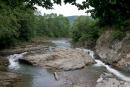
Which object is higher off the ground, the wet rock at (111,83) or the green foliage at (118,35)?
the green foliage at (118,35)

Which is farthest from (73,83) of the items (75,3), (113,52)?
(75,3)

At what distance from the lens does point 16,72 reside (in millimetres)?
24031

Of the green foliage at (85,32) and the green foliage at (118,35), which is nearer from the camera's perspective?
the green foliage at (118,35)

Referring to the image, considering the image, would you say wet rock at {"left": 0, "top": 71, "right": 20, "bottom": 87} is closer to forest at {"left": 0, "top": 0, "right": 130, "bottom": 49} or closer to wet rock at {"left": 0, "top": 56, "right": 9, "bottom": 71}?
wet rock at {"left": 0, "top": 56, "right": 9, "bottom": 71}

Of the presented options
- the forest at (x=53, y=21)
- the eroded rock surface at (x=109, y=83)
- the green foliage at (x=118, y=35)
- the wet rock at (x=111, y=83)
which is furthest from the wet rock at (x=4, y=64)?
the green foliage at (x=118, y=35)

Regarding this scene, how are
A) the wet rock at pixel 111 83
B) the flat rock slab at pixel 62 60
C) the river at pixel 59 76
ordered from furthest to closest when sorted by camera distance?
1. the flat rock slab at pixel 62 60
2. the river at pixel 59 76
3. the wet rock at pixel 111 83

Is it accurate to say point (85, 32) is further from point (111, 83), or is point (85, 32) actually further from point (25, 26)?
point (111, 83)

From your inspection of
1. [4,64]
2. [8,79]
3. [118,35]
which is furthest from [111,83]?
[118,35]

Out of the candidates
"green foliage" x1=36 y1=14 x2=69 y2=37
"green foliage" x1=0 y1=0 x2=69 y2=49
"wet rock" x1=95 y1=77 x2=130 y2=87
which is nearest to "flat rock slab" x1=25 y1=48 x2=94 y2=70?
"green foliage" x1=0 y1=0 x2=69 y2=49

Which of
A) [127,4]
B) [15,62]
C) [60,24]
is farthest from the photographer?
[60,24]

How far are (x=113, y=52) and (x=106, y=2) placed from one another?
26.3 m

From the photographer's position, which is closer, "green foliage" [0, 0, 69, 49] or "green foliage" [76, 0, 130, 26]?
"green foliage" [76, 0, 130, 26]

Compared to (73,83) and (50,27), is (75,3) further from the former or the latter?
(50,27)

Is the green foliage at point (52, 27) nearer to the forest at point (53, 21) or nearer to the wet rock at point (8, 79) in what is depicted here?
the forest at point (53, 21)
